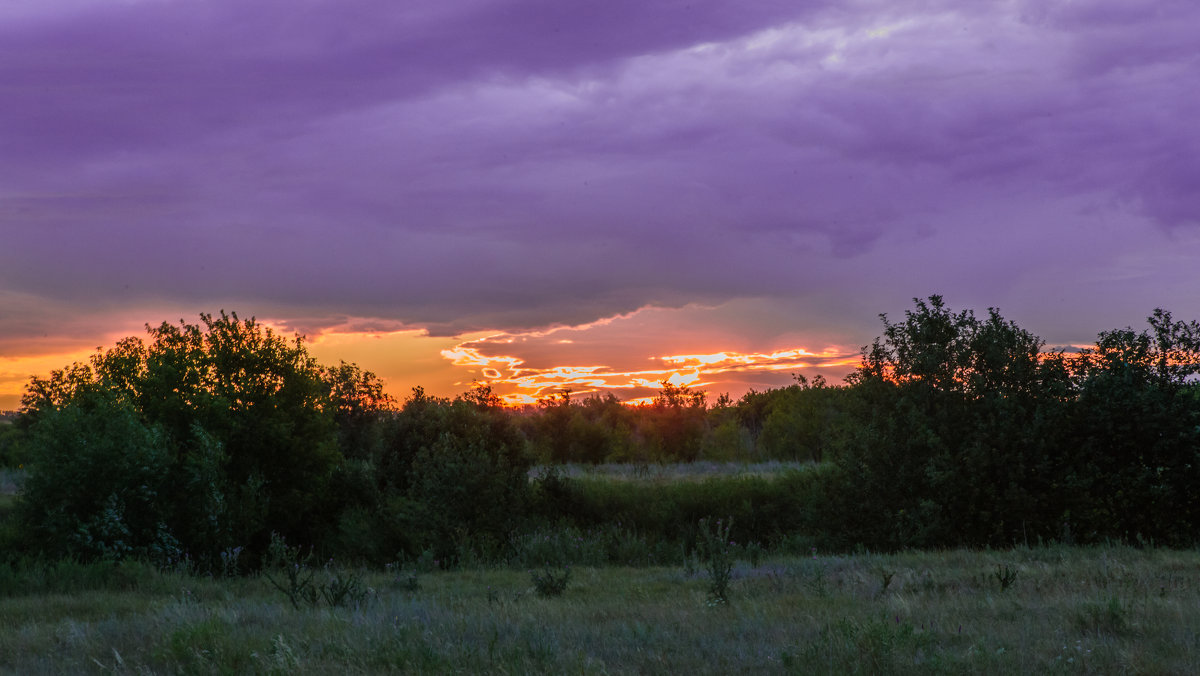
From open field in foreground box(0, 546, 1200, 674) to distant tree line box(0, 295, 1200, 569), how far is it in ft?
22.4

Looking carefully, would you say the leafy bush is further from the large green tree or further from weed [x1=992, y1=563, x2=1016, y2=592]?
weed [x1=992, y1=563, x2=1016, y2=592]

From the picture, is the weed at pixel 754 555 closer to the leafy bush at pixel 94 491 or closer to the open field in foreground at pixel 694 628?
the open field in foreground at pixel 694 628

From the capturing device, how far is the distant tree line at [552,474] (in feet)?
69.6

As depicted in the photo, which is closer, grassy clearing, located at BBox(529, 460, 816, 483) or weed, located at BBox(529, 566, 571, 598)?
weed, located at BBox(529, 566, 571, 598)

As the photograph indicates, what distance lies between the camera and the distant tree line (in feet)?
69.6

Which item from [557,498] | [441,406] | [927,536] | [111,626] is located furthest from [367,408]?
[111,626]

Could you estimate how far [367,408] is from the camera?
45344 millimetres

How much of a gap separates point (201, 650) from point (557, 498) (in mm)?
21341

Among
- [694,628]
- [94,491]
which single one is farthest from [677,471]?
[694,628]

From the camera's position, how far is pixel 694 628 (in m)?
9.62

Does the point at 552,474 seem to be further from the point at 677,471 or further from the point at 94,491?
the point at 94,491

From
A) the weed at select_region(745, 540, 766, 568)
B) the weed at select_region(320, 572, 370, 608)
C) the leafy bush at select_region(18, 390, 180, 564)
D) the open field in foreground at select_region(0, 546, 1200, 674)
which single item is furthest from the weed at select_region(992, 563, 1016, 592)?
the leafy bush at select_region(18, 390, 180, 564)

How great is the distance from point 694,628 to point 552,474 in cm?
2081

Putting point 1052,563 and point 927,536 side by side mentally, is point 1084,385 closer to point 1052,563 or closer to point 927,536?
point 927,536
